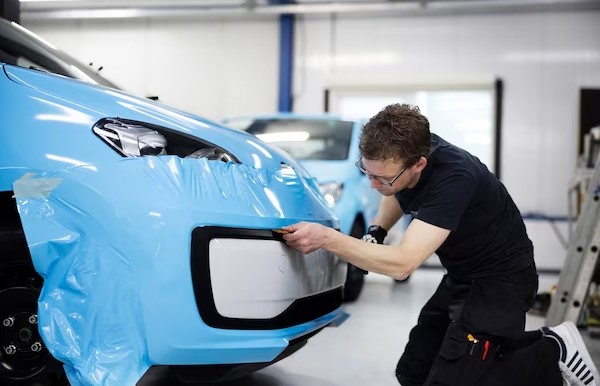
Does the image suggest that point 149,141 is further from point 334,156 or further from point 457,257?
point 334,156

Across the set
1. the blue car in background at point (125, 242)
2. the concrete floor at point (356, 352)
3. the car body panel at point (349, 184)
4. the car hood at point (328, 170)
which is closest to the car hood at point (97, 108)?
the blue car in background at point (125, 242)

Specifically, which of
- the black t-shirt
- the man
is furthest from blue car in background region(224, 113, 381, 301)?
the black t-shirt

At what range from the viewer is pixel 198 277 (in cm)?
176

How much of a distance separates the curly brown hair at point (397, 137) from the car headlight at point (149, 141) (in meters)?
0.43

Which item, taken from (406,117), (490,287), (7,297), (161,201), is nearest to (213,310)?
(161,201)

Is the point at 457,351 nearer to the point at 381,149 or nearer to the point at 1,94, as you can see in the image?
the point at 381,149

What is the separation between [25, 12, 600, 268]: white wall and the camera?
8.37 meters

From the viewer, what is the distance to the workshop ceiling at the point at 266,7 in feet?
27.5

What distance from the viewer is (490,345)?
2102 mm

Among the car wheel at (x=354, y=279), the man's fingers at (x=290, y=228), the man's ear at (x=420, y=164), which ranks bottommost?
the car wheel at (x=354, y=279)

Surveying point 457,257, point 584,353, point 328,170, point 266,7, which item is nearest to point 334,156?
point 328,170

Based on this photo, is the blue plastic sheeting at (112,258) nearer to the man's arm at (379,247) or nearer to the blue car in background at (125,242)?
the blue car in background at (125,242)

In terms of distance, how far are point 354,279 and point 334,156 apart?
3.08 feet

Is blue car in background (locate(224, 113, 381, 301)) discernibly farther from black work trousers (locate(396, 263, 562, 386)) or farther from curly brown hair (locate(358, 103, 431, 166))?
curly brown hair (locate(358, 103, 431, 166))
